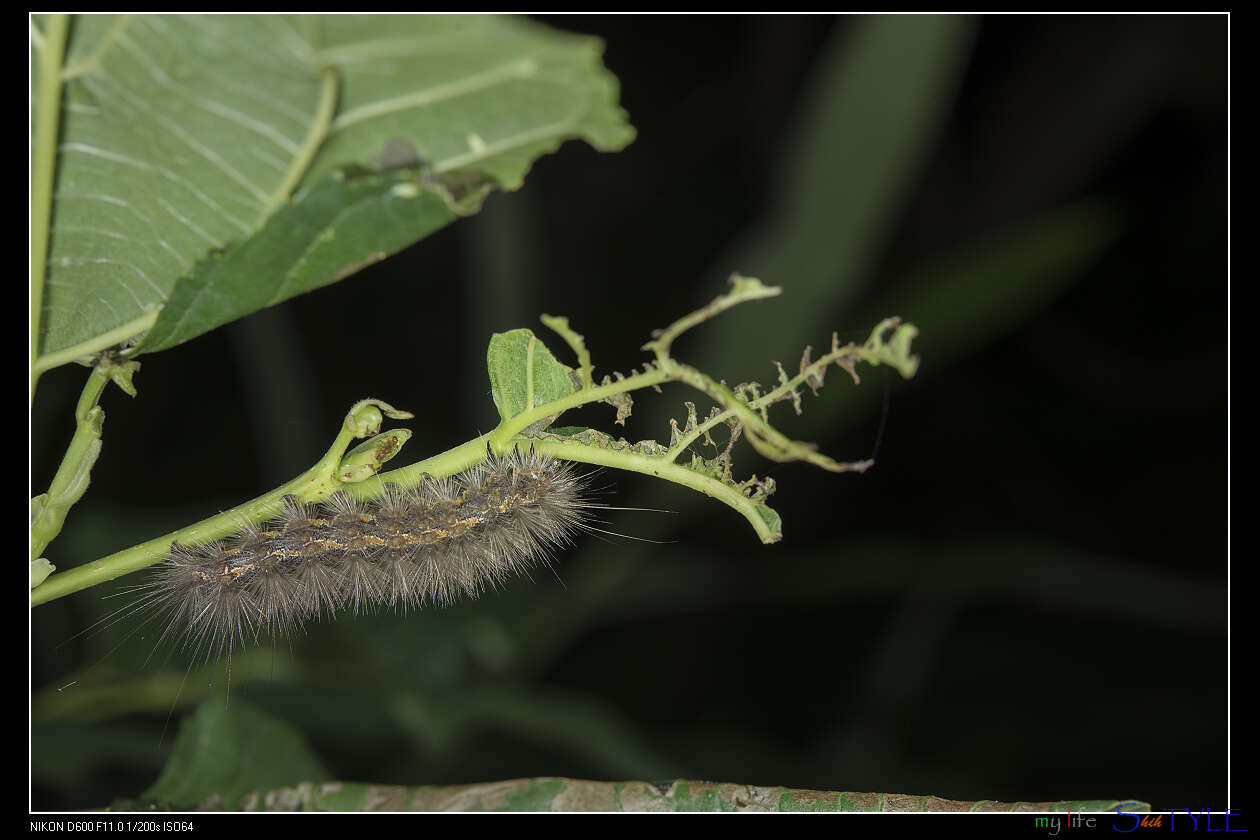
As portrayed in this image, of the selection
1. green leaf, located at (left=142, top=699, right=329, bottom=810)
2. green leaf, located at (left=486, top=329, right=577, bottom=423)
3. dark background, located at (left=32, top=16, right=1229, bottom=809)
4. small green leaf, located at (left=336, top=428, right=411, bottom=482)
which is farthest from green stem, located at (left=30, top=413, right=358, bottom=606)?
dark background, located at (left=32, top=16, right=1229, bottom=809)

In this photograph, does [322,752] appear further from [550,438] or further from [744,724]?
[550,438]

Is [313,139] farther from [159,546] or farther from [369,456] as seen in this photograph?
[159,546]

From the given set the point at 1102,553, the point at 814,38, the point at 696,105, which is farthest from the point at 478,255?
the point at 1102,553

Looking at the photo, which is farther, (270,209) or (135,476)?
(135,476)

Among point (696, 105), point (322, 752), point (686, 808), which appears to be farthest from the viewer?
point (696, 105)

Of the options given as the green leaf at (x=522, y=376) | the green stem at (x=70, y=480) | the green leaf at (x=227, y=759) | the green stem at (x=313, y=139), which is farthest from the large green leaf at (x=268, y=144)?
the green leaf at (x=227, y=759)
